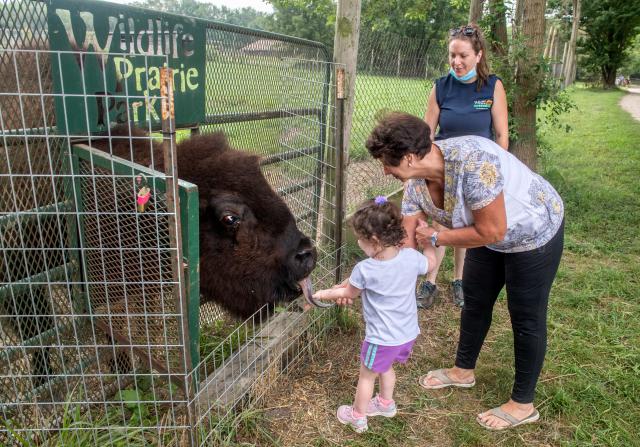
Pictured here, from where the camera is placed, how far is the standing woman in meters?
4.37

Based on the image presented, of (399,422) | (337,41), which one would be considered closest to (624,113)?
(337,41)

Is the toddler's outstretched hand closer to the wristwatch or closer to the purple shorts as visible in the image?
the purple shorts

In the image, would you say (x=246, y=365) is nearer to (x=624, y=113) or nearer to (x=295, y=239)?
(x=295, y=239)

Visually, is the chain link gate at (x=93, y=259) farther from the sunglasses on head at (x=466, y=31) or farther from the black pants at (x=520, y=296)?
the sunglasses on head at (x=466, y=31)

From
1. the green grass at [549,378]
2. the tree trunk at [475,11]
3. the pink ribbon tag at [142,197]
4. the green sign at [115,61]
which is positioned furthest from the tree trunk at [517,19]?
the pink ribbon tag at [142,197]

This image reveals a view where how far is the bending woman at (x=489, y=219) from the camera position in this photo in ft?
9.08

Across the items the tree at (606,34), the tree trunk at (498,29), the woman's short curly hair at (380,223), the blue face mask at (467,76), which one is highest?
the tree at (606,34)

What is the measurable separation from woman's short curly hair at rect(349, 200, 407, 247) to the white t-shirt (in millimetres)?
153

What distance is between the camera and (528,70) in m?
7.60

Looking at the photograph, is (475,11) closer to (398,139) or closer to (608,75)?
(398,139)

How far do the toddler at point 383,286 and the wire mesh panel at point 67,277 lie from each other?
3.44 ft

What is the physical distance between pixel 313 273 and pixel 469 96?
2062 millimetres

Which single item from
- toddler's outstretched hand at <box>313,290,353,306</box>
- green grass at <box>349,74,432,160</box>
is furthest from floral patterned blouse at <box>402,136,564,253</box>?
green grass at <box>349,74,432,160</box>

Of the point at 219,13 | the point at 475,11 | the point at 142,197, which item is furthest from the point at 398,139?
the point at 219,13
